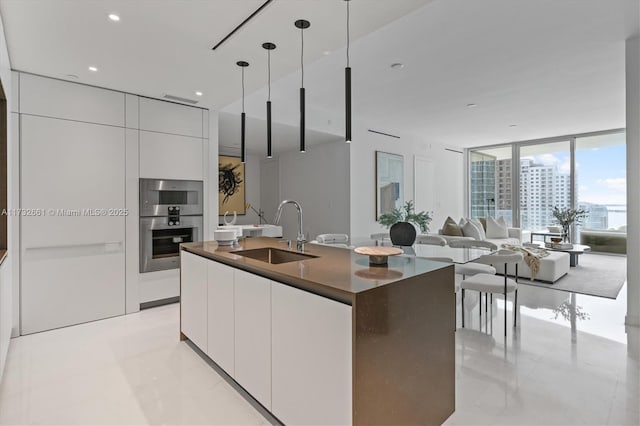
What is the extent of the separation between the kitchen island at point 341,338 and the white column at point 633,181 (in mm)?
2546

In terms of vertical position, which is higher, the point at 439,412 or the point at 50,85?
the point at 50,85

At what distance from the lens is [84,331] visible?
326 centimetres

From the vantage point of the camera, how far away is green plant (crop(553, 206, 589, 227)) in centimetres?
721

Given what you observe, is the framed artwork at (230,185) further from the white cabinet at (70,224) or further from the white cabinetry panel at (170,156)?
the white cabinet at (70,224)

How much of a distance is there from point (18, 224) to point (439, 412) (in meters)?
3.79

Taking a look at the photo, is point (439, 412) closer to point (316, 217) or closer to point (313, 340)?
point (313, 340)

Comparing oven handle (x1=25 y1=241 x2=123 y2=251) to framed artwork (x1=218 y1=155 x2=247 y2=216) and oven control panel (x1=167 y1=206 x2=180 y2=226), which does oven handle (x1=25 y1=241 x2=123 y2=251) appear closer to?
oven control panel (x1=167 y1=206 x2=180 y2=226)

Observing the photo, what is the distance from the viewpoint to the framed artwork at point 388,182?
6730 mm

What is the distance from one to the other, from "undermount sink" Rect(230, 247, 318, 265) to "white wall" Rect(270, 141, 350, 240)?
117 inches

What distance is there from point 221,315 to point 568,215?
7.88m

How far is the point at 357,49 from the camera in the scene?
11.3ft

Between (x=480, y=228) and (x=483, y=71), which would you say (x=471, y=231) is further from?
(x=483, y=71)

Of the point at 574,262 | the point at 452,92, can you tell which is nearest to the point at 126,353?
the point at 452,92

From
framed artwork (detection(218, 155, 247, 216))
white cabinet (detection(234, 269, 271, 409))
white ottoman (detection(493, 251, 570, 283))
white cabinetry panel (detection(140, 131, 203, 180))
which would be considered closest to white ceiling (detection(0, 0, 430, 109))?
white cabinetry panel (detection(140, 131, 203, 180))
